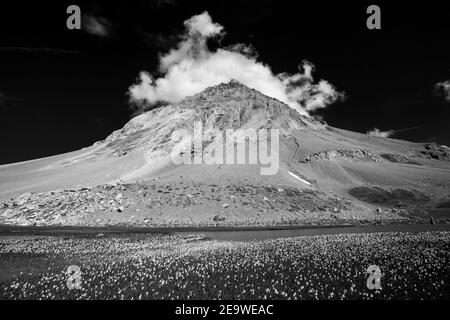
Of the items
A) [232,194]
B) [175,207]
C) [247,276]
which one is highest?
[247,276]

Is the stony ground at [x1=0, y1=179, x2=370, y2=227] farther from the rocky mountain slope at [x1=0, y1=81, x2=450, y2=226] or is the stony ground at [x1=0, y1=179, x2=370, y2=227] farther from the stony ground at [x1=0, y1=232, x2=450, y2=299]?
the stony ground at [x1=0, y1=232, x2=450, y2=299]

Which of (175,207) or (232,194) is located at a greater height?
(232,194)

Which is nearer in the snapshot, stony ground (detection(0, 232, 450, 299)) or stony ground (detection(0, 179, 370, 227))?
stony ground (detection(0, 232, 450, 299))

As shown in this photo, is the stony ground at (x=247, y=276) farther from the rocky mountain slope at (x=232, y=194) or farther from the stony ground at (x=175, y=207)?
the rocky mountain slope at (x=232, y=194)

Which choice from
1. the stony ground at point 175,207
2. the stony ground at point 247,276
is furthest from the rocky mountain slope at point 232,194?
the stony ground at point 247,276

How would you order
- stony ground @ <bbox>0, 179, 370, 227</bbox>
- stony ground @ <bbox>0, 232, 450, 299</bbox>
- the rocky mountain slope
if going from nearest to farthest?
stony ground @ <bbox>0, 232, 450, 299</bbox> < stony ground @ <bbox>0, 179, 370, 227</bbox> < the rocky mountain slope

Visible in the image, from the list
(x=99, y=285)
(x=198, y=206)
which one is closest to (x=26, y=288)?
(x=99, y=285)

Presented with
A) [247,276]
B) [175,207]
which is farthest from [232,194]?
[247,276]

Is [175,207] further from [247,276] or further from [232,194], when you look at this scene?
[247,276]

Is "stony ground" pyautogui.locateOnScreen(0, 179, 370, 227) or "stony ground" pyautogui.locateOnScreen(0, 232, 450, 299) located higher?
"stony ground" pyautogui.locateOnScreen(0, 232, 450, 299)

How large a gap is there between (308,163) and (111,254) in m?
149

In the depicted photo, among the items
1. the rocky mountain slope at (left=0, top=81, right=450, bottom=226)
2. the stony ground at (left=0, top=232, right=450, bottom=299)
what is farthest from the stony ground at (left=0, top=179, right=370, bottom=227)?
the stony ground at (left=0, top=232, right=450, bottom=299)
